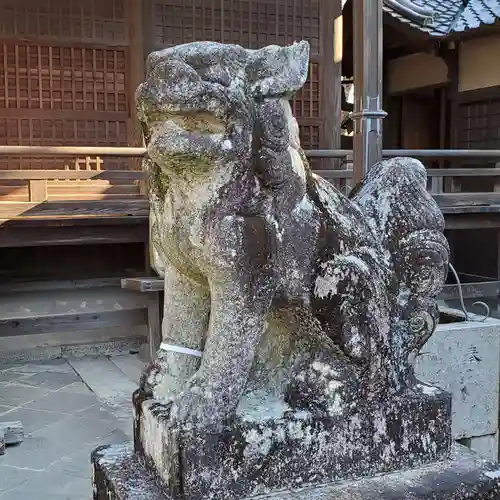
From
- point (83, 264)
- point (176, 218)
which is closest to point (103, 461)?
point (176, 218)

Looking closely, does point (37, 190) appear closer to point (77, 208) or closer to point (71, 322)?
point (77, 208)

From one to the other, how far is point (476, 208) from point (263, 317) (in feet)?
18.8

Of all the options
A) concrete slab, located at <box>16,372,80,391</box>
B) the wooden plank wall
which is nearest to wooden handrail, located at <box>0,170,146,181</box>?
the wooden plank wall

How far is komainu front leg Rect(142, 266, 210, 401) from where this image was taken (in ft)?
5.99

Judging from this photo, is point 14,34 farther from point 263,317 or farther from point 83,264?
point 263,317

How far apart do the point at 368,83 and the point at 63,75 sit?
4030mm

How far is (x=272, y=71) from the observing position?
1.65 m

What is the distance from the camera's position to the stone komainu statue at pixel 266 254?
1.60 metres

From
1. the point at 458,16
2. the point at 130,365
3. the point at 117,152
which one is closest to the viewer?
the point at 117,152

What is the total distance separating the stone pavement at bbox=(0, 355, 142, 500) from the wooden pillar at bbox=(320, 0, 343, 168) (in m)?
3.30

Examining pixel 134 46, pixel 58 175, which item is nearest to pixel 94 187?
pixel 58 175

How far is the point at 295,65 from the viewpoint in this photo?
5.45 feet

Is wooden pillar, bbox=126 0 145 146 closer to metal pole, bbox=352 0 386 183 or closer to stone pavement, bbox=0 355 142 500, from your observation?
stone pavement, bbox=0 355 142 500

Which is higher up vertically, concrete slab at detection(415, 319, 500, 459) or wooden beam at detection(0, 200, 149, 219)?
wooden beam at detection(0, 200, 149, 219)
